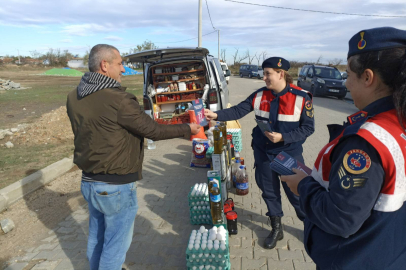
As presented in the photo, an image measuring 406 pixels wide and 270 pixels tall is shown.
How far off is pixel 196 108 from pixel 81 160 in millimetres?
1652

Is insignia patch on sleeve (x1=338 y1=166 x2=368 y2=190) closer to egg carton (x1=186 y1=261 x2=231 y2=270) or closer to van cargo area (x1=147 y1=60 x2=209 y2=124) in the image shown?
egg carton (x1=186 y1=261 x2=231 y2=270)

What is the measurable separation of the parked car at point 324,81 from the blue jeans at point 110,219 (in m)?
16.5

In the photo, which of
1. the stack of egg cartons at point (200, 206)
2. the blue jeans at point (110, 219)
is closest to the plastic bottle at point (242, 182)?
the stack of egg cartons at point (200, 206)

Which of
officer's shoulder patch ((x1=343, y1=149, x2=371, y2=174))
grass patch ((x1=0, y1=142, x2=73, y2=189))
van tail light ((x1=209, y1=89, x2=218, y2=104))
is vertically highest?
officer's shoulder patch ((x1=343, y1=149, x2=371, y2=174))

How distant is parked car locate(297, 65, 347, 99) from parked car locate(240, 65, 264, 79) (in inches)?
654

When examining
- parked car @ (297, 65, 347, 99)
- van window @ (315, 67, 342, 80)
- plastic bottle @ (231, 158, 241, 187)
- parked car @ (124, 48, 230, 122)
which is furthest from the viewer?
van window @ (315, 67, 342, 80)

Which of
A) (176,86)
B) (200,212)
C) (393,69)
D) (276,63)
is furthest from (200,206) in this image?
(176,86)

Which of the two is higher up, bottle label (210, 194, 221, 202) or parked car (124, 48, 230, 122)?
parked car (124, 48, 230, 122)

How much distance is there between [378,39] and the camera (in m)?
1.19

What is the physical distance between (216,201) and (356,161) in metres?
2.31

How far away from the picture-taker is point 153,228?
3.78 m

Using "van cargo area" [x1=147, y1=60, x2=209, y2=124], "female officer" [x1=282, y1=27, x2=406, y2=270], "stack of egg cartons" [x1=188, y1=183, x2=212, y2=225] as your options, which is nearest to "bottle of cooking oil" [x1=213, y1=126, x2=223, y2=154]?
"stack of egg cartons" [x1=188, y1=183, x2=212, y2=225]

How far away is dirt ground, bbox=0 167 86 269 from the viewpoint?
354 cm

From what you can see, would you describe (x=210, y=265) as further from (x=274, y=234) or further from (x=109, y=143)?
(x=109, y=143)
